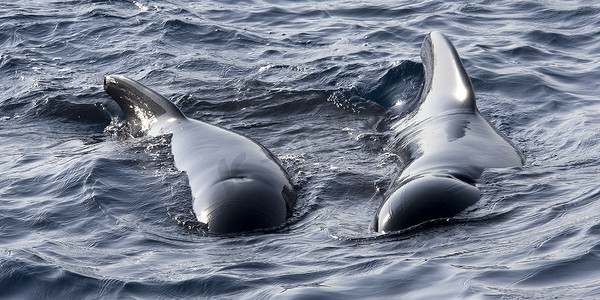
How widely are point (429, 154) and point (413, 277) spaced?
2.87 meters

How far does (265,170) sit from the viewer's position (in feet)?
33.4

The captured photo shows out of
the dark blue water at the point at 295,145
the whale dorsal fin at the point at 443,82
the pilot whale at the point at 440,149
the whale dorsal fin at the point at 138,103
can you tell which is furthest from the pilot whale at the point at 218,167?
the whale dorsal fin at the point at 443,82

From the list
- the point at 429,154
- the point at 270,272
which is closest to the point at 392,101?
the point at 429,154

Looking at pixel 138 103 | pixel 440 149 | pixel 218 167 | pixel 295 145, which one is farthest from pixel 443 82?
pixel 138 103

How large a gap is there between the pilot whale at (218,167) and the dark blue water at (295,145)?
0.19m

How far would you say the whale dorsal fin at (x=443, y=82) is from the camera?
1148 centimetres

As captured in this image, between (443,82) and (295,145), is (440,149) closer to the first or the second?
(443,82)

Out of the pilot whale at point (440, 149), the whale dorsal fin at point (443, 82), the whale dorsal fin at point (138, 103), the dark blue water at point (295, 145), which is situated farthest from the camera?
the whale dorsal fin at point (138, 103)

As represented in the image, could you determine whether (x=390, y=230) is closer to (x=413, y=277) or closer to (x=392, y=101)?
(x=413, y=277)

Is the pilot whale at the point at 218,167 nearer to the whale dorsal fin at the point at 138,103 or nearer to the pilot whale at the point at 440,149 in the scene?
the whale dorsal fin at the point at 138,103

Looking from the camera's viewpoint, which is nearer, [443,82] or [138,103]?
[443,82]

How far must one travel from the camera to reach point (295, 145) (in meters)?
12.4

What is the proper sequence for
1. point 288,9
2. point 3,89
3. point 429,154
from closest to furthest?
point 429,154
point 3,89
point 288,9

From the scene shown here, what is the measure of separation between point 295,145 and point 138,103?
195cm
